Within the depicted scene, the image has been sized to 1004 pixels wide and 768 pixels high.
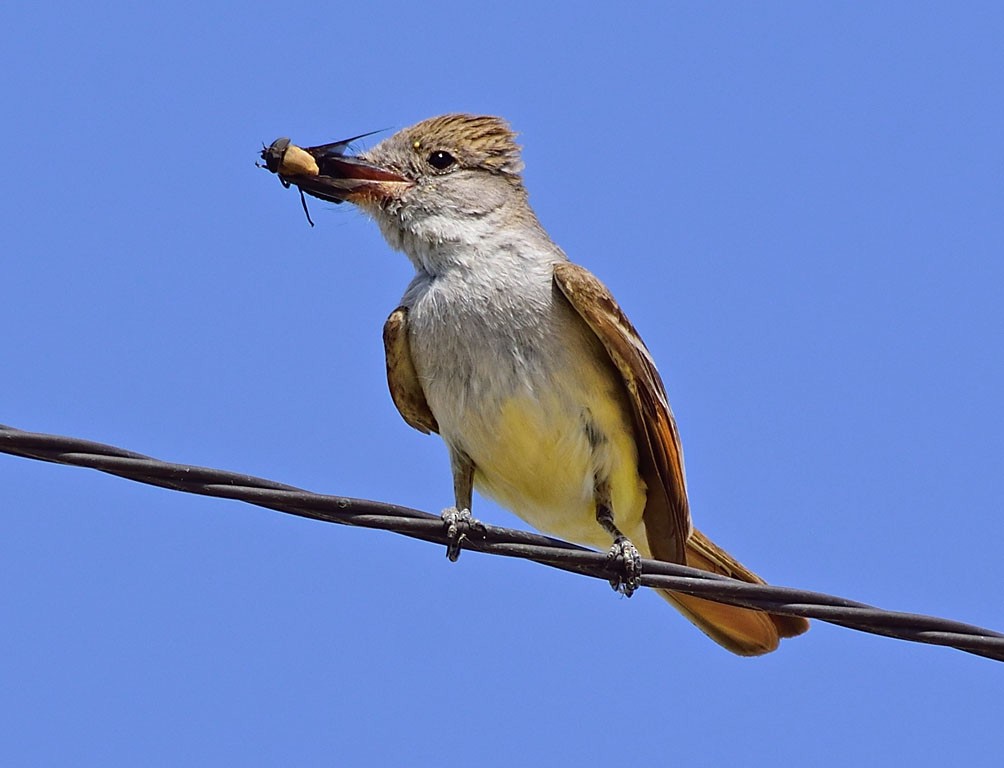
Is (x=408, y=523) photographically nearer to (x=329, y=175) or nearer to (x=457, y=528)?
(x=457, y=528)

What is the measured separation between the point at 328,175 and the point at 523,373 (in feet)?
5.82

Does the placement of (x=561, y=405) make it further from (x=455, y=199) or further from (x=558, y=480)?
(x=455, y=199)

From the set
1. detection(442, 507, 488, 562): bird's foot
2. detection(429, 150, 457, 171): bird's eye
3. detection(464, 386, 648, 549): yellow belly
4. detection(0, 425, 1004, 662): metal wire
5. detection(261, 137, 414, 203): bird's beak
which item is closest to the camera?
detection(0, 425, 1004, 662): metal wire

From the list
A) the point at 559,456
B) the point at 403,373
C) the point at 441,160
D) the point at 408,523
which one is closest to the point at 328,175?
the point at 441,160

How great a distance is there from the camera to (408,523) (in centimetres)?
509

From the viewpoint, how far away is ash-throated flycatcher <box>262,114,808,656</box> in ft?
24.4

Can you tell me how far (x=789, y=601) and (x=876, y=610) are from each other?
0.29 m

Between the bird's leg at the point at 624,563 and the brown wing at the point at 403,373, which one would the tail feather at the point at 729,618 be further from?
the brown wing at the point at 403,373

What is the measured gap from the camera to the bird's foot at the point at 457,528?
5468 millimetres

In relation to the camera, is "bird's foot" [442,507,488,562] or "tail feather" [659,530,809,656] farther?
"tail feather" [659,530,809,656]

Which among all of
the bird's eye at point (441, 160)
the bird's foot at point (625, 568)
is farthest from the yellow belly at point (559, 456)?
the bird's eye at point (441, 160)

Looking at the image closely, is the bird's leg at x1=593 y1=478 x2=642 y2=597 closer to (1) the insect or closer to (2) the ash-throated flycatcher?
(2) the ash-throated flycatcher

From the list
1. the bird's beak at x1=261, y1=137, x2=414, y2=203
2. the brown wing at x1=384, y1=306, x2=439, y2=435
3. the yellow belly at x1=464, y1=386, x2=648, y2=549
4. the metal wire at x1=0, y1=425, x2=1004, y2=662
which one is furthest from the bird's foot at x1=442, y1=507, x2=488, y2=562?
the bird's beak at x1=261, y1=137, x2=414, y2=203

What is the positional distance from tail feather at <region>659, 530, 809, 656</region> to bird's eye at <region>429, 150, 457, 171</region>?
2481 millimetres
